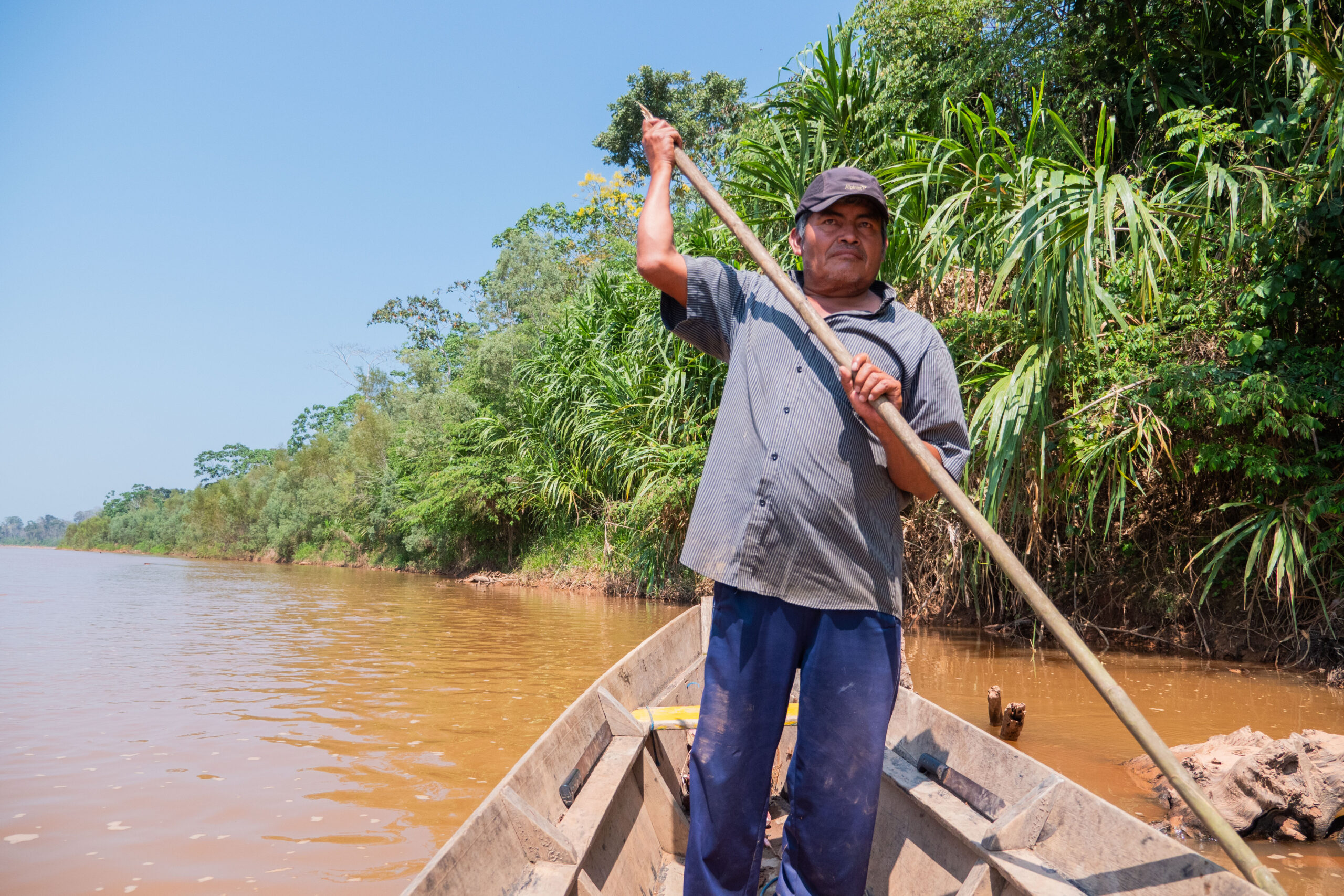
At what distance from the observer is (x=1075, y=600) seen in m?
6.24

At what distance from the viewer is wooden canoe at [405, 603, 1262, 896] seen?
5.04 ft

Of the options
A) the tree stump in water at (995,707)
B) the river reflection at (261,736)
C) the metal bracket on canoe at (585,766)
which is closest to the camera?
the metal bracket on canoe at (585,766)

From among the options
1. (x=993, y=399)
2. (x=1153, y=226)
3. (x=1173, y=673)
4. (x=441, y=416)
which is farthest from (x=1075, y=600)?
(x=441, y=416)

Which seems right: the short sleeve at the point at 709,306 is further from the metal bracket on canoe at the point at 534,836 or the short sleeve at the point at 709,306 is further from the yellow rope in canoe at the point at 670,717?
the yellow rope in canoe at the point at 670,717

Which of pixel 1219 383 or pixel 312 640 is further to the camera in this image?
pixel 312 640

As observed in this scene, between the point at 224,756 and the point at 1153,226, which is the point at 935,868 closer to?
the point at 224,756

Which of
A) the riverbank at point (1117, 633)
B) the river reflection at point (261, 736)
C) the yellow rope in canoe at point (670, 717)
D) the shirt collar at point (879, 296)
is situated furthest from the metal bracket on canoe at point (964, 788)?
the riverbank at point (1117, 633)

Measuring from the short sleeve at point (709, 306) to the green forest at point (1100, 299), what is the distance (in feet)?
11.8

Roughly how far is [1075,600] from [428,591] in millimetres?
9325

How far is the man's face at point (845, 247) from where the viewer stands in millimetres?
1592

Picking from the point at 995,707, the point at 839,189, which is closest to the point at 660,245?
the point at 839,189

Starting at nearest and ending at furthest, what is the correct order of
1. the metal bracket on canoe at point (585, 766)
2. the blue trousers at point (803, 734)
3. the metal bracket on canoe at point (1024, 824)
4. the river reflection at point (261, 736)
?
the blue trousers at point (803, 734) < the metal bracket on canoe at point (1024, 824) < the metal bracket on canoe at point (585, 766) < the river reflection at point (261, 736)

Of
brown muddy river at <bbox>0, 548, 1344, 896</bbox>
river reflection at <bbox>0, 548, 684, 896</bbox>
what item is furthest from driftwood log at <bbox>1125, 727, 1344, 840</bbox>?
river reflection at <bbox>0, 548, 684, 896</bbox>

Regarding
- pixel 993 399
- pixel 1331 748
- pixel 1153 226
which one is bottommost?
pixel 1331 748
